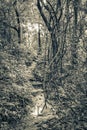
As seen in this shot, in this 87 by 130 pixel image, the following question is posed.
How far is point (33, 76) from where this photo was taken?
15727 millimetres

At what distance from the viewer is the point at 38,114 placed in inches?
508

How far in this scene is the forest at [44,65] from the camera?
1193 centimetres

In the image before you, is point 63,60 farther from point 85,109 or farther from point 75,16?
point 85,109

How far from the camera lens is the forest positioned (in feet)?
39.1

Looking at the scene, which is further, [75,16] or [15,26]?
[15,26]

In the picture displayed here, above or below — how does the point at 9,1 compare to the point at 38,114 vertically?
above

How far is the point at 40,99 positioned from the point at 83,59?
319 cm

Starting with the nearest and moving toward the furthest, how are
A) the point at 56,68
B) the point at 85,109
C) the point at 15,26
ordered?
the point at 85,109, the point at 56,68, the point at 15,26

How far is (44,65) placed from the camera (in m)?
15.5

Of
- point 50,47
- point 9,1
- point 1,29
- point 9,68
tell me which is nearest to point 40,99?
point 9,68

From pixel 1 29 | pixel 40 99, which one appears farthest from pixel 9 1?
pixel 40 99

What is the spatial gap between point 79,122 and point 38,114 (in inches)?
80.8

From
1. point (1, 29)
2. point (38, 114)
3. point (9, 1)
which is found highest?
point (9, 1)

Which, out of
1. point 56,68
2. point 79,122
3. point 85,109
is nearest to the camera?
point 79,122
